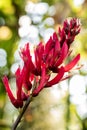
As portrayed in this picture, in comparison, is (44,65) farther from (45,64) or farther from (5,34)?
(5,34)

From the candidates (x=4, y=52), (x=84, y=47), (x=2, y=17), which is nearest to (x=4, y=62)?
(x=4, y=52)

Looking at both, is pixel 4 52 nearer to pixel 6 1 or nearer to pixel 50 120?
pixel 6 1

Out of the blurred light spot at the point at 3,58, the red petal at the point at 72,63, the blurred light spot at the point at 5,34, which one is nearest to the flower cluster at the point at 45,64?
the red petal at the point at 72,63

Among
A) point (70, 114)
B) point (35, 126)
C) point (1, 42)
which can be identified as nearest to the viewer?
point (70, 114)

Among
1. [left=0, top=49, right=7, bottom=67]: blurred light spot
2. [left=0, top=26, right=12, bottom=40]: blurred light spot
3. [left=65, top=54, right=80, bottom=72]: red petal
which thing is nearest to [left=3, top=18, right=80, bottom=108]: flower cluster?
[left=65, top=54, right=80, bottom=72]: red petal

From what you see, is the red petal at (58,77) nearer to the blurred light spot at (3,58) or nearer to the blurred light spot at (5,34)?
Result: the blurred light spot at (3,58)

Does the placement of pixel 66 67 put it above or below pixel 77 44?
above

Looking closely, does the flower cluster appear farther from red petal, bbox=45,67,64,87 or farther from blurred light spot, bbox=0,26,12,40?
blurred light spot, bbox=0,26,12,40

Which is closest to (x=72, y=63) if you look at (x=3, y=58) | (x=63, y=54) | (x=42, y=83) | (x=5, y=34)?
(x=63, y=54)
